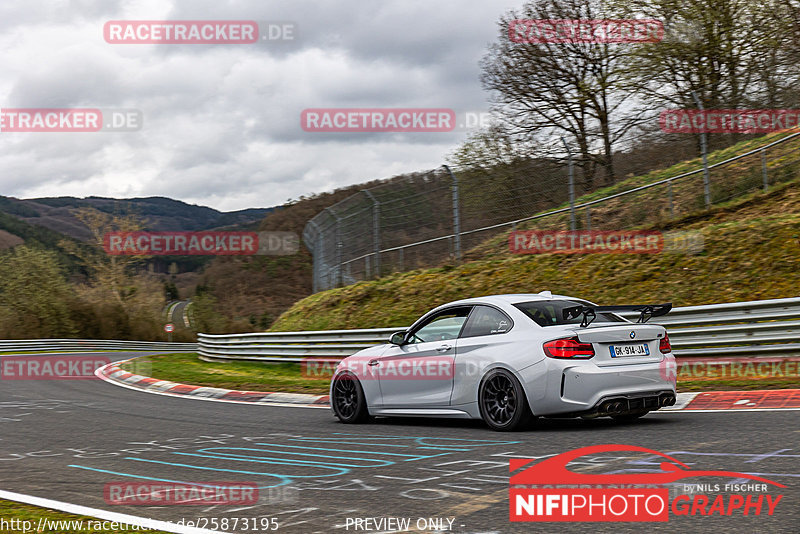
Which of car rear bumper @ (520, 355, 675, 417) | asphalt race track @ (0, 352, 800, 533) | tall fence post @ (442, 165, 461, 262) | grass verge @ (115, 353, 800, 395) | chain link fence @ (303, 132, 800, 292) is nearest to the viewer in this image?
asphalt race track @ (0, 352, 800, 533)

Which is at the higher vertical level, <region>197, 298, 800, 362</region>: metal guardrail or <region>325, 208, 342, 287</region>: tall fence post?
<region>325, 208, 342, 287</region>: tall fence post

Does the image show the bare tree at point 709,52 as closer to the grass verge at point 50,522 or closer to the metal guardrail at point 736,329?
the metal guardrail at point 736,329

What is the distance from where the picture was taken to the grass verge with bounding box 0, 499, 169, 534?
182 inches

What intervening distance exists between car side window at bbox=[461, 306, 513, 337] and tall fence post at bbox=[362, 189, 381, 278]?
13.2m

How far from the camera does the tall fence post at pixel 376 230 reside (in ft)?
72.6

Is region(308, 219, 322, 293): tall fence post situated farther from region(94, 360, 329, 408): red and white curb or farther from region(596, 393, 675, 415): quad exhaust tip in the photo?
region(596, 393, 675, 415): quad exhaust tip

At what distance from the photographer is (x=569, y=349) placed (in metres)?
7.78

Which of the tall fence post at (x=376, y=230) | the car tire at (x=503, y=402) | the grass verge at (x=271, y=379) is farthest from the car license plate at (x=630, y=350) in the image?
the tall fence post at (x=376, y=230)

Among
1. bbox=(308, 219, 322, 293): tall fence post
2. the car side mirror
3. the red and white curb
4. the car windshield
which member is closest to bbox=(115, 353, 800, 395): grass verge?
the red and white curb

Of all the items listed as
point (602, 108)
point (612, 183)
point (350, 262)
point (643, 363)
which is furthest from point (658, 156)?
point (643, 363)

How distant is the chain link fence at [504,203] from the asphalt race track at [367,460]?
32.6 feet

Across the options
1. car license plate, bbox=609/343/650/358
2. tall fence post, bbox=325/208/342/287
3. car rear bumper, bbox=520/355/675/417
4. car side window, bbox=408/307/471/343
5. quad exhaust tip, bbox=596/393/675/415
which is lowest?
quad exhaust tip, bbox=596/393/675/415

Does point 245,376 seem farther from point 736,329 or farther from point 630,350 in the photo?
→ point 630,350

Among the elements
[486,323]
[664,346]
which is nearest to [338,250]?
[486,323]
